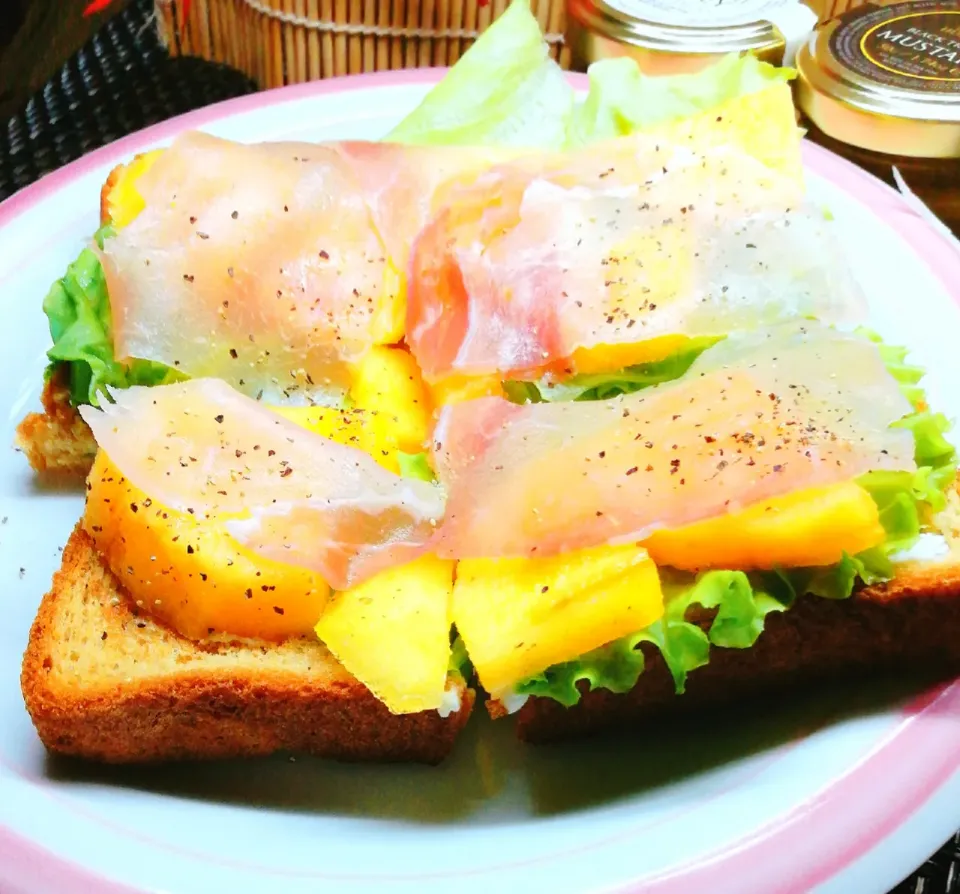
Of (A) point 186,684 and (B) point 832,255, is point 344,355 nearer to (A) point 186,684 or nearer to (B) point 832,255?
(A) point 186,684

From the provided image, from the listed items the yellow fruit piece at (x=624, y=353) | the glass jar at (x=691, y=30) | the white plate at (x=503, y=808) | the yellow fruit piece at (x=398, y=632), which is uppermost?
the glass jar at (x=691, y=30)

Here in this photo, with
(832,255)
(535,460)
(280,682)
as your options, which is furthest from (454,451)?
(832,255)

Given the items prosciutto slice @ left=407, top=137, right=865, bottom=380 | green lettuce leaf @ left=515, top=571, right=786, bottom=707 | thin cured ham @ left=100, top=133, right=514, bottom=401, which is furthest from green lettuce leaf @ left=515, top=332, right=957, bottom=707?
thin cured ham @ left=100, top=133, right=514, bottom=401

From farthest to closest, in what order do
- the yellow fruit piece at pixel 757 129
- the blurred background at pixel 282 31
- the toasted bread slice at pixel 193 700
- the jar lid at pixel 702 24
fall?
the blurred background at pixel 282 31
the jar lid at pixel 702 24
the yellow fruit piece at pixel 757 129
the toasted bread slice at pixel 193 700

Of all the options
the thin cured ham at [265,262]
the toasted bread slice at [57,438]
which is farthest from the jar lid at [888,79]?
the toasted bread slice at [57,438]

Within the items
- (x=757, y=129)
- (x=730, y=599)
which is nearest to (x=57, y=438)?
(x=730, y=599)

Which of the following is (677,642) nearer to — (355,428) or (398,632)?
(398,632)

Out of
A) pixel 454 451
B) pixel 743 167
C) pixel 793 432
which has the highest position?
pixel 743 167

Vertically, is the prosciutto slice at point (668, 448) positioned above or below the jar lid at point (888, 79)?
below

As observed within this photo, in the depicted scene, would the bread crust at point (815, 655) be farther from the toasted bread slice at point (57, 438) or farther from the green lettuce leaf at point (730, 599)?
the toasted bread slice at point (57, 438)
